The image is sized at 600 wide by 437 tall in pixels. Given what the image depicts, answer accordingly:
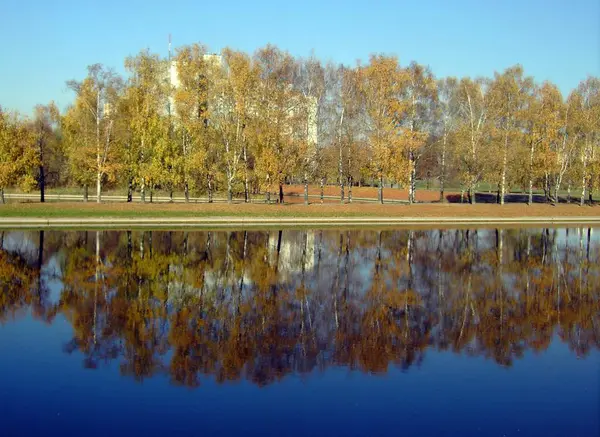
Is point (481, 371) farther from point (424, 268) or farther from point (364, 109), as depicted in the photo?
point (364, 109)

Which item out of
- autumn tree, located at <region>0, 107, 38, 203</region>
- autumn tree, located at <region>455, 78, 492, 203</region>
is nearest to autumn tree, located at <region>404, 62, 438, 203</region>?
autumn tree, located at <region>455, 78, 492, 203</region>

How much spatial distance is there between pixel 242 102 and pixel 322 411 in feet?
147

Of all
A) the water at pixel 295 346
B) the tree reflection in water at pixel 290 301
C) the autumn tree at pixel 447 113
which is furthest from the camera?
the autumn tree at pixel 447 113

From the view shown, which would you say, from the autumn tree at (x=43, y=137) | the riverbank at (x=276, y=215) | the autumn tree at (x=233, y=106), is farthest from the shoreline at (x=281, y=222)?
the autumn tree at (x=43, y=137)

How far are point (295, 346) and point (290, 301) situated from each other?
4823 mm

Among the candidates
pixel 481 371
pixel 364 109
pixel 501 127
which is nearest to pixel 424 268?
pixel 481 371

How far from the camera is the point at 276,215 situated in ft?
162

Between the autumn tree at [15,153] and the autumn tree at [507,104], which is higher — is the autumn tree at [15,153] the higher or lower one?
the lower one

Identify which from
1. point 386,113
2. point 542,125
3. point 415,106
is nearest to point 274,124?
point 386,113

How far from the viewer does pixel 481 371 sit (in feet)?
42.8

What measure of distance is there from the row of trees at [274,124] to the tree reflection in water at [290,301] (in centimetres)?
2066

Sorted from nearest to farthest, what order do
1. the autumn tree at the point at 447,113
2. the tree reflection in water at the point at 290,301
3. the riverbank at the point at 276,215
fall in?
the tree reflection in water at the point at 290,301, the riverbank at the point at 276,215, the autumn tree at the point at 447,113

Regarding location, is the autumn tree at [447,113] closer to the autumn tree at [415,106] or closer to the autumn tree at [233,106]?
the autumn tree at [415,106]

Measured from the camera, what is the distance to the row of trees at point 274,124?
5294cm
